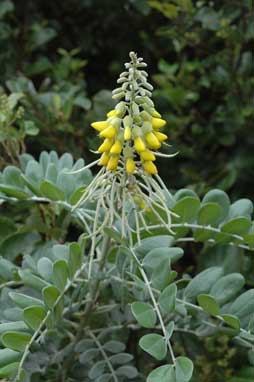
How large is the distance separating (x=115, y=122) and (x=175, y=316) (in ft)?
1.66

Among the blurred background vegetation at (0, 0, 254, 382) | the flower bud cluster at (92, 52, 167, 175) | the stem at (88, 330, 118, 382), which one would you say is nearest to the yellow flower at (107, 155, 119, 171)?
the flower bud cluster at (92, 52, 167, 175)

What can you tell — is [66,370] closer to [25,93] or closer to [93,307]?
[93,307]

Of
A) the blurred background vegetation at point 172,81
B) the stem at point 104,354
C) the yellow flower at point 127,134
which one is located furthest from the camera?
the blurred background vegetation at point 172,81

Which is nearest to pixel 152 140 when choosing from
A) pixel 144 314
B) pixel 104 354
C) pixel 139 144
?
pixel 139 144

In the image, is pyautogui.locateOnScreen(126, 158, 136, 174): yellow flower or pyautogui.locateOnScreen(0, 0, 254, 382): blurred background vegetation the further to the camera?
pyautogui.locateOnScreen(0, 0, 254, 382): blurred background vegetation

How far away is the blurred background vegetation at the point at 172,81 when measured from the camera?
2.38 meters

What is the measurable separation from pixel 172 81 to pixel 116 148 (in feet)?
4.31

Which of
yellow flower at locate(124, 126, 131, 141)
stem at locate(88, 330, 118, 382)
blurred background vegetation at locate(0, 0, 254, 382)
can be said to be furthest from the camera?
A: blurred background vegetation at locate(0, 0, 254, 382)

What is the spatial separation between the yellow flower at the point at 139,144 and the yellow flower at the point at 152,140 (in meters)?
0.02

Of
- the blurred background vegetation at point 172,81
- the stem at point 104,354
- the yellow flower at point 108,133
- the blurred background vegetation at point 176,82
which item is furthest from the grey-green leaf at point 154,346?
the blurred background vegetation at point 176,82

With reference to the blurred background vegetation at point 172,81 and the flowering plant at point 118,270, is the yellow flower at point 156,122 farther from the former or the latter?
the blurred background vegetation at point 172,81

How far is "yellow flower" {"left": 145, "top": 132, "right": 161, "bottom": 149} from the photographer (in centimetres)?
141

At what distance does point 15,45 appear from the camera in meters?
2.70

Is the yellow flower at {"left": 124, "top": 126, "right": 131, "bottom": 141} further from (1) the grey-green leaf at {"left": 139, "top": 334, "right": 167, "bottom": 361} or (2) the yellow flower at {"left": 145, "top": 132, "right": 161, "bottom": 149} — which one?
(1) the grey-green leaf at {"left": 139, "top": 334, "right": 167, "bottom": 361}
